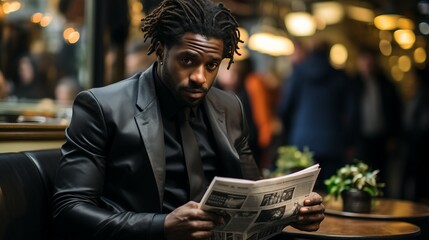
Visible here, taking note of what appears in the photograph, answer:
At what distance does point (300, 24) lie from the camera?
10.3m

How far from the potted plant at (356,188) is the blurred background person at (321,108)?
275 cm

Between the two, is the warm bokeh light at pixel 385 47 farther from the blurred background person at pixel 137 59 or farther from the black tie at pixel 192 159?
the black tie at pixel 192 159

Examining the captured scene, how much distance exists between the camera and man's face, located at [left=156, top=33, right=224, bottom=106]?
2.30 m

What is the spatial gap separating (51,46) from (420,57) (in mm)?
6414

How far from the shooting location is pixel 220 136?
8.54ft

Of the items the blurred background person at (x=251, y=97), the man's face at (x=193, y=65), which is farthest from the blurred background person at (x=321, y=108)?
the man's face at (x=193, y=65)

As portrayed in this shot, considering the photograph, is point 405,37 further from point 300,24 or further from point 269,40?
point 269,40

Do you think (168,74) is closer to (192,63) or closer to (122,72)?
(192,63)

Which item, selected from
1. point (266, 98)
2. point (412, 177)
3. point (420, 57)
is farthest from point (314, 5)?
point (412, 177)

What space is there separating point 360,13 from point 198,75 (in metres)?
9.38

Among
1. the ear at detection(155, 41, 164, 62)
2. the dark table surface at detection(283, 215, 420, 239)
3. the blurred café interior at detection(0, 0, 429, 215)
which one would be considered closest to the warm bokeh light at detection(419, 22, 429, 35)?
the blurred café interior at detection(0, 0, 429, 215)

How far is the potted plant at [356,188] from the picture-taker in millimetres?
3029

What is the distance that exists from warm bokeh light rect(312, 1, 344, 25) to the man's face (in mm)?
9071

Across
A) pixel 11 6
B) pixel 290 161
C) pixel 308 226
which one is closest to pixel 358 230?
pixel 308 226
